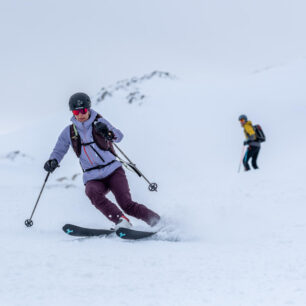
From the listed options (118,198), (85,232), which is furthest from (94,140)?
(85,232)

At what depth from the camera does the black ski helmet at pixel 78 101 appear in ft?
16.8

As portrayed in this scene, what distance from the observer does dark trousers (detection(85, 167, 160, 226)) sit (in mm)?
4977

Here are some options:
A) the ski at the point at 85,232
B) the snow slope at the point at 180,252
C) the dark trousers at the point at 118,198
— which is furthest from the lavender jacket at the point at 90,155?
the snow slope at the point at 180,252

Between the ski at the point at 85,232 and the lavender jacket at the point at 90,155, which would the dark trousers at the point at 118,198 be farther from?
the ski at the point at 85,232

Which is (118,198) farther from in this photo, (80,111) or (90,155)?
(80,111)

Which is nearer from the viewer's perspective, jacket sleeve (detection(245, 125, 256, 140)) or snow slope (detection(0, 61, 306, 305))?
snow slope (detection(0, 61, 306, 305))

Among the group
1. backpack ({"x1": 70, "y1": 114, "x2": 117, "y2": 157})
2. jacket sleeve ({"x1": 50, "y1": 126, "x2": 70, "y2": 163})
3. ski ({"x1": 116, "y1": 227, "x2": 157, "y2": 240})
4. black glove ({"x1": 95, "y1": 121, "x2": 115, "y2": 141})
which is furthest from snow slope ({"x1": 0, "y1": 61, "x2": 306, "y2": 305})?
black glove ({"x1": 95, "y1": 121, "x2": 115, "y2": 141})

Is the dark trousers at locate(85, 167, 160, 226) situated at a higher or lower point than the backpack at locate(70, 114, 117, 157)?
lower

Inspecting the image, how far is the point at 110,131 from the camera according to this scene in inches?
202

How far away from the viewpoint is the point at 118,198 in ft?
17.1

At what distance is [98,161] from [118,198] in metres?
0.63

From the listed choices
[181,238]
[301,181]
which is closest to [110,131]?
[181,238]

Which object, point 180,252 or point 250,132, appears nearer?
point 180,252

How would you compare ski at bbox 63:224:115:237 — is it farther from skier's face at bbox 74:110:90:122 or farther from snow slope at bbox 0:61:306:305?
skier's face at bbox 74:110:90:122
